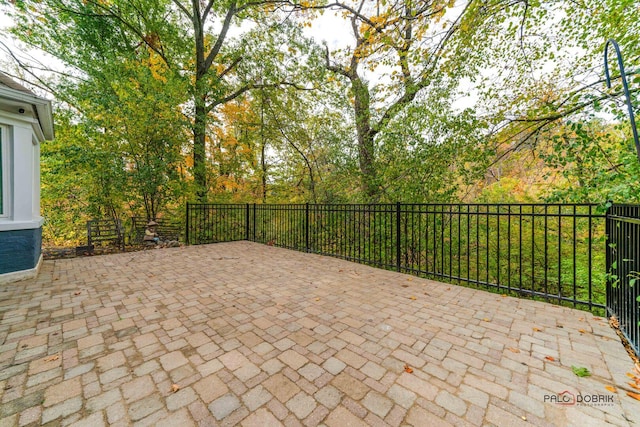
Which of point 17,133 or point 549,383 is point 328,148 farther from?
point 549,383

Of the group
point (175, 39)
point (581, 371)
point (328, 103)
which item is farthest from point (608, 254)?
point (175, 39)

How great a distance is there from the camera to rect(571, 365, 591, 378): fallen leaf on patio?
179cm

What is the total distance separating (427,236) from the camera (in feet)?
16.8

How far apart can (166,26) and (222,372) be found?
12290mm

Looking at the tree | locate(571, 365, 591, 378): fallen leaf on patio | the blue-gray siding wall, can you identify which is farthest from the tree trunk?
the blue-gray siding wall

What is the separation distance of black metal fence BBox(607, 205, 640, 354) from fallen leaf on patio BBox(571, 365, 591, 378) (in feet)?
1.91

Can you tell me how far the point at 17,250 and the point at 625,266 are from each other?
26.2 ft

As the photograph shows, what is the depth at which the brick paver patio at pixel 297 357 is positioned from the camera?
1.48 meters

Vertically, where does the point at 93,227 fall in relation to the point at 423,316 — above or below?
above

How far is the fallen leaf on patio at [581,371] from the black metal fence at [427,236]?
2.33 m

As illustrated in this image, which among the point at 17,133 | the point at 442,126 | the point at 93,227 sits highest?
the point at 442,126

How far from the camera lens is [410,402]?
5.09 ft

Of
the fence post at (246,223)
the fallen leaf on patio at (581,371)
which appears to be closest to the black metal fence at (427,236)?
the fence post at (246,223)

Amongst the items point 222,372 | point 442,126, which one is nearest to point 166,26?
point 442,126
